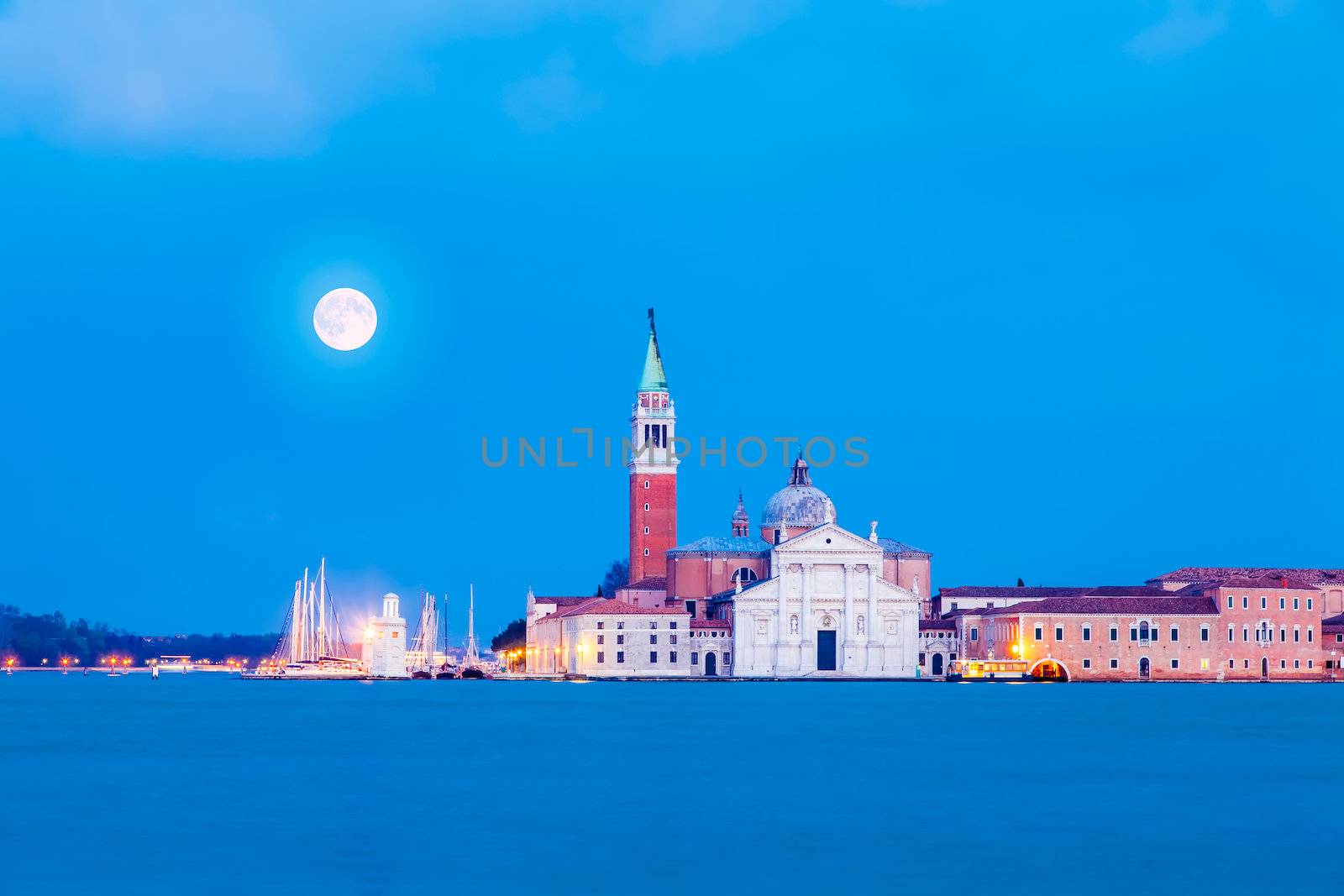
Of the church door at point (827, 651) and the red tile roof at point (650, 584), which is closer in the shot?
the church door at point (827, 651)

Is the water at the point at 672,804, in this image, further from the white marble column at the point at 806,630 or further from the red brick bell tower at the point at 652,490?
the red brick bell tower at the point at 652,490

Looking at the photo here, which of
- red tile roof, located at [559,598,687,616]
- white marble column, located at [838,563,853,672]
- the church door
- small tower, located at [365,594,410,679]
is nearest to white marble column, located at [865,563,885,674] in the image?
white marble column, located at [838,563,853,672]

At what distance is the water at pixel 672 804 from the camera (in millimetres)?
19500

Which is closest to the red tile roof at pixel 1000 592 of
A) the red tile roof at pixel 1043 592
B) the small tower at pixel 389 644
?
the red tile roof at pixel 1043 592

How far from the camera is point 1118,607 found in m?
79.9

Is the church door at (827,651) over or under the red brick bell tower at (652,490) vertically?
under

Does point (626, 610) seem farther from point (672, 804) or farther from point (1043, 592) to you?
point (672, 804)

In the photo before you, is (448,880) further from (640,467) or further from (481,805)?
(640,467)

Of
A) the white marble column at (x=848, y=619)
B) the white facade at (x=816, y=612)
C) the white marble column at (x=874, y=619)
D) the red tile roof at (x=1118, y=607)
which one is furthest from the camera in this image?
the white marble column at (x=874, y=619)

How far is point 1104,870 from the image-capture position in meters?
19.7

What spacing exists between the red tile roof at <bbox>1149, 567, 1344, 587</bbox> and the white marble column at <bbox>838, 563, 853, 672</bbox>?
683 inches

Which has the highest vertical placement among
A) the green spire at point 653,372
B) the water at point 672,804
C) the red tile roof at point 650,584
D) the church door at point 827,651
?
the green spire at point 653,372

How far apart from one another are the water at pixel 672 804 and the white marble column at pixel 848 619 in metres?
32.3

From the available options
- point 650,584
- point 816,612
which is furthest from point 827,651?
point 650,584
